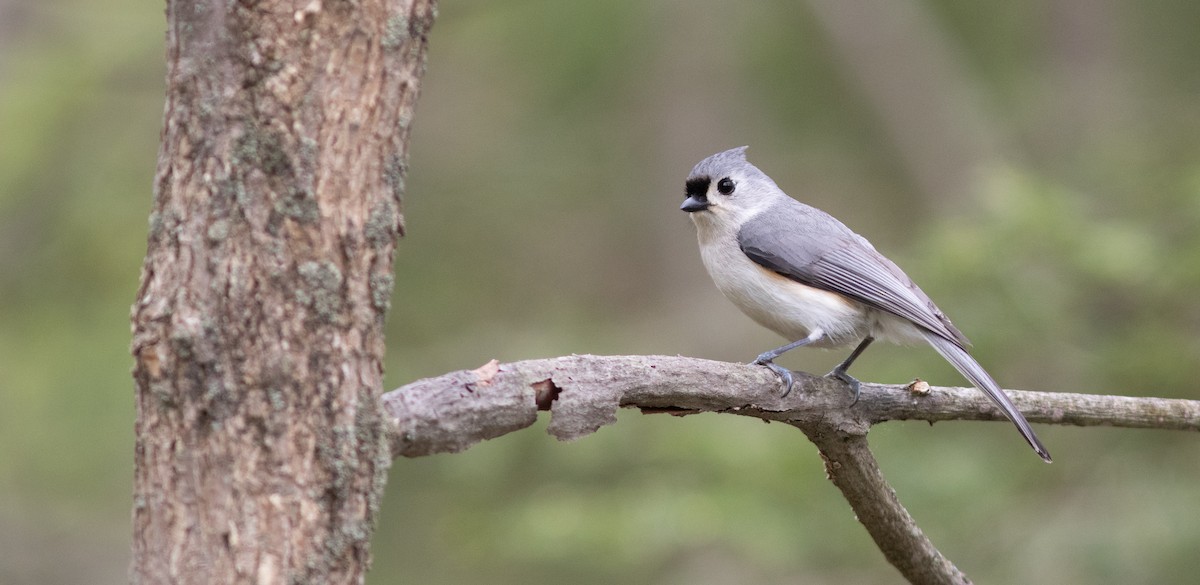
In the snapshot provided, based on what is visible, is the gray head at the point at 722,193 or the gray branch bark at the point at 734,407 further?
the gray head at the point at 722,193

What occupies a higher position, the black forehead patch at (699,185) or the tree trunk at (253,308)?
the black forehead patch at (699,185)

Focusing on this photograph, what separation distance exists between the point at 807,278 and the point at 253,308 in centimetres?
255

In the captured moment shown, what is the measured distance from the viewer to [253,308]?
1.94 metres

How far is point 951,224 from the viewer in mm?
5270

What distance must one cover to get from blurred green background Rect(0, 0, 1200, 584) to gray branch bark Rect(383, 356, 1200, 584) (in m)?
1.66

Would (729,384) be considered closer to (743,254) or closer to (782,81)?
(743,254)

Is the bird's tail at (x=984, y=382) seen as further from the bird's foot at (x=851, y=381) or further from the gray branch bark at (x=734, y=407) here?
the bird's foot at (x=851, y=381)

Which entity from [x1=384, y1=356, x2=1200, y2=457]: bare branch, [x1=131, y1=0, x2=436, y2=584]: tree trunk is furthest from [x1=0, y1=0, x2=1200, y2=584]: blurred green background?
[x1=131, y1=0, x2=436, y2=584]: tree trunk

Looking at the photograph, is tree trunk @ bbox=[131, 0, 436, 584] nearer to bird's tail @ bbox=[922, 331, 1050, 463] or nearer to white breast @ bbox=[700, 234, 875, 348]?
bird's tail @ bbox=[922, 331, 1050, 463]

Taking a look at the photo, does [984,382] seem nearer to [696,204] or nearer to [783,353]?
[783,353]

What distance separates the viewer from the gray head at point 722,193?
4.47 metres

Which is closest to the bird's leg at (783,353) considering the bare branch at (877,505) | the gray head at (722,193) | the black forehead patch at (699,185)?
the bare branch at (877,505)

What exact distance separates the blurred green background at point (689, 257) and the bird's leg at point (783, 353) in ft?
3.99

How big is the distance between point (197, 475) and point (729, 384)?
4.56ft
